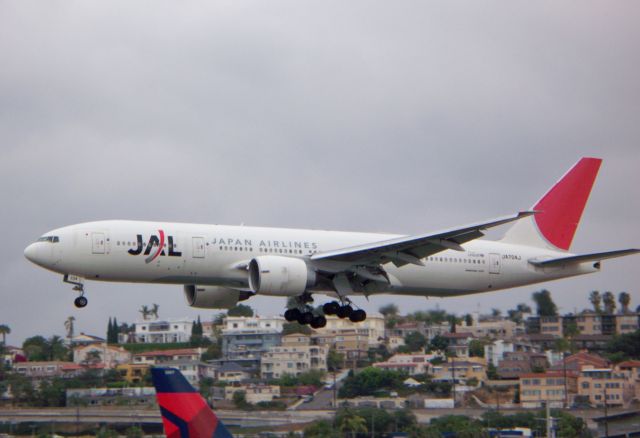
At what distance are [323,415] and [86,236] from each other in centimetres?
3311

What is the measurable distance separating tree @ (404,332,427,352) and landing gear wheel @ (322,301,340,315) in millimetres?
88881

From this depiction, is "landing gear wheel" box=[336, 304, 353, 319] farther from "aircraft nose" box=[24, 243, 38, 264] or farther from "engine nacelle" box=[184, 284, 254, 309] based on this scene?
"aircraft nose" box=[24, 243, 38, 264]

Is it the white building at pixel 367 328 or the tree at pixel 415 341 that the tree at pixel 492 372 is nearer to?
the tree at pixel 415 341

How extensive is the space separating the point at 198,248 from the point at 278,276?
11.1 feet

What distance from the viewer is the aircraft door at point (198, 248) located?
4972cm

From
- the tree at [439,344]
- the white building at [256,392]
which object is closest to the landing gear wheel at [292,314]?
the white building at [256,392]

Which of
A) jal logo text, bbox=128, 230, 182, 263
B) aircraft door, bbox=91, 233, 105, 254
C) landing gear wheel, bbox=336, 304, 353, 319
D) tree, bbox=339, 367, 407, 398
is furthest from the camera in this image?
tree, bbox=339, 367, 407, 398

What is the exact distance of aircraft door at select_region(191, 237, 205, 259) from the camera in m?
49.7

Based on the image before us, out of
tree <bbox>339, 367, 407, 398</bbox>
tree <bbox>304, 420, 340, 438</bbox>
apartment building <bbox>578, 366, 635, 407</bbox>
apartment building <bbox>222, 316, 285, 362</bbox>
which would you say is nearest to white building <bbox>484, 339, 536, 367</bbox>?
apartment building <bbox>222, 316, 285, 362</bbox>

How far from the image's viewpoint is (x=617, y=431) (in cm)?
6988

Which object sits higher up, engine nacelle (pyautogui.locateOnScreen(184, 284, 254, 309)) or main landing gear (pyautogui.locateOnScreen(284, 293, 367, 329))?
engine nacelle (pyautogui.locateOnScreen(184, 284, 254, 309))

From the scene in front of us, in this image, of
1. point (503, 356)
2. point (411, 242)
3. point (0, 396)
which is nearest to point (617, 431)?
point (411, 242)

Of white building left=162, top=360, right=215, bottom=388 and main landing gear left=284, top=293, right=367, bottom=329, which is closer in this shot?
main landing gear left=284, top=293, right=367, bottom=329

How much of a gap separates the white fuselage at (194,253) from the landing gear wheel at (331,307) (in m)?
0.95
